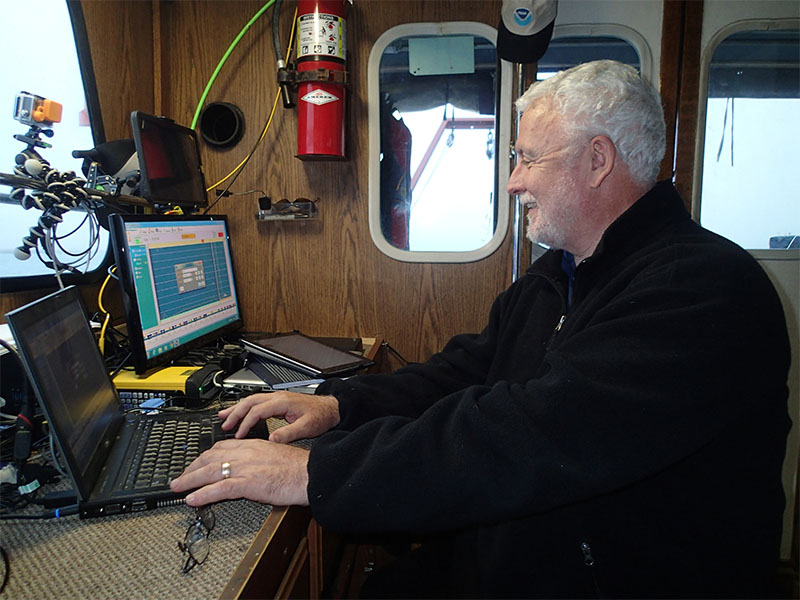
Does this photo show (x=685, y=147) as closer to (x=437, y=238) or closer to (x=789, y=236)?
(x=789, y=236)

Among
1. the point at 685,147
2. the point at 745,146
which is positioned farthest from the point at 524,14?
the point at 745,146

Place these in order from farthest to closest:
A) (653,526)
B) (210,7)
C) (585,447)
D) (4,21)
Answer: (210,7), (4,21), (653,526), (585,447)

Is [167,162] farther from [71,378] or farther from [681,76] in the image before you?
[681,76]

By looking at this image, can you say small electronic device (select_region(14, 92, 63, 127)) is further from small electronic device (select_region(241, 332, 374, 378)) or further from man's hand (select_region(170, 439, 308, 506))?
man's hand (select_region(170, 439, 308, 506))

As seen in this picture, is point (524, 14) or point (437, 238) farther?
point (437, 238)

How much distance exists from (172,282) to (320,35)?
1.00m

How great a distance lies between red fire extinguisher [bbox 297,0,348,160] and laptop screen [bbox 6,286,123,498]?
1078 millimetres

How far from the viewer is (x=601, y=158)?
1.08 meters

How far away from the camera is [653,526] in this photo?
0.82 meters

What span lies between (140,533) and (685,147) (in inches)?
78.5

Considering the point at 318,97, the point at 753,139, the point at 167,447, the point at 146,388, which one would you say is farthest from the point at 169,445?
the point at 753,139

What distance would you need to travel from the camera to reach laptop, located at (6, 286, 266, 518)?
2.38 feet

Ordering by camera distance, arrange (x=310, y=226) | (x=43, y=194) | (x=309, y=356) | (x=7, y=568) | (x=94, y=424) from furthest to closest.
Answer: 1. (x=310, y=226)
2. (x=309, y=356)
3. (x=43, y=194)
4. (x=94, y=424)
5. (x=7, y=568)

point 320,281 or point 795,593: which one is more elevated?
point 320,281
